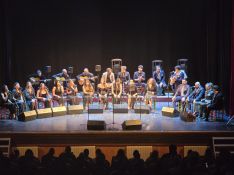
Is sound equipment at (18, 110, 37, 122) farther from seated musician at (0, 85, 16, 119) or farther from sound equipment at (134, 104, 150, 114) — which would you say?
sound equipment at (134, 104, 150, 114)

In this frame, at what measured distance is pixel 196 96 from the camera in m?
13.0

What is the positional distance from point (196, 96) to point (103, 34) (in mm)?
5437

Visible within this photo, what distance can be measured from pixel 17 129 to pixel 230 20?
7363mm

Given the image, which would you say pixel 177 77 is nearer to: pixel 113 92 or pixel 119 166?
pixel 113 92

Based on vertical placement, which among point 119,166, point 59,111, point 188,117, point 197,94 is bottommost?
point 119,166

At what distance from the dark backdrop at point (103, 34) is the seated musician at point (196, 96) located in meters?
3.02

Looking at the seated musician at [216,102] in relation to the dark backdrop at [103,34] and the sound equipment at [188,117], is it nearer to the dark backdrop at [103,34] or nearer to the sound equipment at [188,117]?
the sound equipment at [188,117]

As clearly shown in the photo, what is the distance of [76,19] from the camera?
16.8m

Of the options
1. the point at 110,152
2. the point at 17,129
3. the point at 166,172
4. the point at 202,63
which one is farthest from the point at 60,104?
the point at 166,172

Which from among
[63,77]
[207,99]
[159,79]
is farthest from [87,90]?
[207,99]

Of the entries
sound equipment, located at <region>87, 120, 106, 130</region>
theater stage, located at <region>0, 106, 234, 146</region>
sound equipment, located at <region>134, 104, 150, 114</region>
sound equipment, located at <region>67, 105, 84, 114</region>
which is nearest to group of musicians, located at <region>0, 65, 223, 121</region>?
sound equipment, located at <region>67, 105, 84, 114</region>

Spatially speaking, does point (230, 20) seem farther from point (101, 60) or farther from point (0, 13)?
point (0, 13)

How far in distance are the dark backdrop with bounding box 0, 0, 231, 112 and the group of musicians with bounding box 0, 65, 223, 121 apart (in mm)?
1786

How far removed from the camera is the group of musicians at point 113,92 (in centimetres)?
1287
